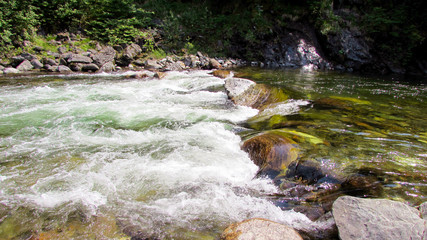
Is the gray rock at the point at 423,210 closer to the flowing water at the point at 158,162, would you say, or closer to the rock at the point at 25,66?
the flowing water at the point at 158,162

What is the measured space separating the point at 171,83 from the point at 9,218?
25.6 ft

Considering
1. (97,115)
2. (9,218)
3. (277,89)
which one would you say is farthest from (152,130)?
(277,89)

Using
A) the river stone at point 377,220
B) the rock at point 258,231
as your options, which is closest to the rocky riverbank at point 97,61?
the rock at point 258,231

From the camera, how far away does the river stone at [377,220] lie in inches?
77.0

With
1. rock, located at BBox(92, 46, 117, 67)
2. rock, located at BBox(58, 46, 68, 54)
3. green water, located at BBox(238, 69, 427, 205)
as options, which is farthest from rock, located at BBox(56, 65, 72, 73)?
green water, located at BBox(238, 69, 427, 205)

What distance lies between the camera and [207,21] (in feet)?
63.0

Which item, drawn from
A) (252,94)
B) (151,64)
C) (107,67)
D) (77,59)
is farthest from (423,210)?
(77,59)

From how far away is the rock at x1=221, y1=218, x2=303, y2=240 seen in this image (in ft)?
6.69

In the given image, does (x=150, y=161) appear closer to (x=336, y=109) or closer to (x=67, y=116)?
(x=67, y=116)

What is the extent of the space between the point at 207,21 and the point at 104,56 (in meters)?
9.93

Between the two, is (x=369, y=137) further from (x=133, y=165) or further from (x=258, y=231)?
(x=133, y=165)

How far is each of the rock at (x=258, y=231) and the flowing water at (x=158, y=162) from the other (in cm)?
25

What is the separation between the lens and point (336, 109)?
573cm

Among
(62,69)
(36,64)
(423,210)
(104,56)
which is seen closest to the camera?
(423,210)
